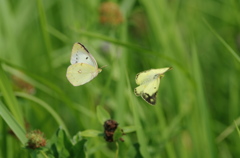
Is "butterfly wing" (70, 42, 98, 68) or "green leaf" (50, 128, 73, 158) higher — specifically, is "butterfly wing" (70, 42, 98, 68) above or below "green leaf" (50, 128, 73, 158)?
above

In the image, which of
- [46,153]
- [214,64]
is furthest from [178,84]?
[46,153]

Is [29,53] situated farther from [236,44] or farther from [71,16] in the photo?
[236,44]

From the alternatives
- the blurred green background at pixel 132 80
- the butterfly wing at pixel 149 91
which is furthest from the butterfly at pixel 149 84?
the blurred green background at pixel 132 80

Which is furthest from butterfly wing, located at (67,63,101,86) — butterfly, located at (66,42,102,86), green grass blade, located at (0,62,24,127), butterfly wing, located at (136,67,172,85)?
green grass blade, located at (0,62,24,127)

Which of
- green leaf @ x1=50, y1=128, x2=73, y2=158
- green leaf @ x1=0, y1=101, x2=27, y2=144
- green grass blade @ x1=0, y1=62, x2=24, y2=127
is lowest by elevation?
green leaf @ x1=50, y1=128, x2=73, y2=158

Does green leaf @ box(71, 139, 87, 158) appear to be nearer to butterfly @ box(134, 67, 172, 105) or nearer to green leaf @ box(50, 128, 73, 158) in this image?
green leaf @ box(50, 128, 73, 158)

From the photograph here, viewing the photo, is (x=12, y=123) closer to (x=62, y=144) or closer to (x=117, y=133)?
(x=62, y=144)

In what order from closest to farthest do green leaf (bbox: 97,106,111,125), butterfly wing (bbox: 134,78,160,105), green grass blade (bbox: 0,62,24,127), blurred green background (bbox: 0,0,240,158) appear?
butterfly wing (bbox: 134,78,160,105) < green leaf (bbox: 97,106,111,125) < green grass blade (bbox: 0,62,24,127) < blurred green background (bbox: 0,0,240,158)

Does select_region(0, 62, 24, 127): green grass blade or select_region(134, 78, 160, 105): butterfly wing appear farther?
select_region(0, 62, 24, 127): green grass blade
